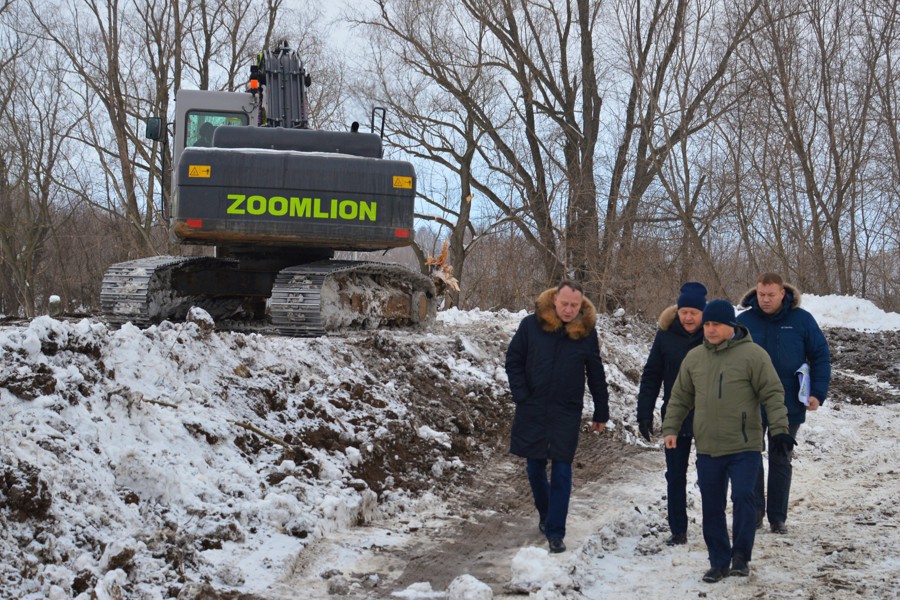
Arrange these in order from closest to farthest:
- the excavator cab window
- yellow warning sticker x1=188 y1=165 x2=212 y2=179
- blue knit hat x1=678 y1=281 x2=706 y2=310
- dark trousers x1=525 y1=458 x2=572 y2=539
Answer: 1. dark trousers x1=525 y1=458 x2=572 y2=539
2. blue knit hat x1=678 y1=281 x2=706 y2=310
3. yellow warning sticker x1=188 y1=165 x2=212 y2=179
4. the excavator cab window

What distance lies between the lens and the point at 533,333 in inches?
228

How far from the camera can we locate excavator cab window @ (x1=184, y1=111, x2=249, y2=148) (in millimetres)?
11719

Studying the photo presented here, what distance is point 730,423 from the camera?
5.07 metres

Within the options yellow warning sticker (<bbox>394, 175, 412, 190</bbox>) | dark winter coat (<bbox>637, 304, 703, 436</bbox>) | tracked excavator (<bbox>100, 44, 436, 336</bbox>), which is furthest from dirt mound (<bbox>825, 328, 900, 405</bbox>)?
dark winter coat (<bbox>637, 304, 703, 436</bbox>)

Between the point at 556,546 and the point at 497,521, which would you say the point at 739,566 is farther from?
the point at 497,521

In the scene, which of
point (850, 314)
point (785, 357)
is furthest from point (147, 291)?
point (850, 314)

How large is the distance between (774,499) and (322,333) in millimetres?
5368

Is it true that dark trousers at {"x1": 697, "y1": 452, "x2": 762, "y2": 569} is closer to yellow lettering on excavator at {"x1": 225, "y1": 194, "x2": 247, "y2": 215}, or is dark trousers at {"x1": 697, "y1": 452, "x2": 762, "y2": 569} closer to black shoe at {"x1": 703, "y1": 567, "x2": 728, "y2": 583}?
black shoe at {"x1": 703, "y1": 567, "x2": 728, "y2": 583}

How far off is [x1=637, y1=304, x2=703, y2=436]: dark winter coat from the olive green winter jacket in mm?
644

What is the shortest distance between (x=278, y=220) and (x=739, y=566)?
249 inches

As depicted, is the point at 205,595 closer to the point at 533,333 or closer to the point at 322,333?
the point at 533,333

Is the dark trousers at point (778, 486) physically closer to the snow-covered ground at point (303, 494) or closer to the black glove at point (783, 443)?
the black glove at point (783, 443)

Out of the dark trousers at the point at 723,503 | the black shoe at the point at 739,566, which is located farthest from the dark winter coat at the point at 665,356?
the black shoe at the point at 739,566

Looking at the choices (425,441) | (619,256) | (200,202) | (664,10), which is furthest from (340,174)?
(664,10)
